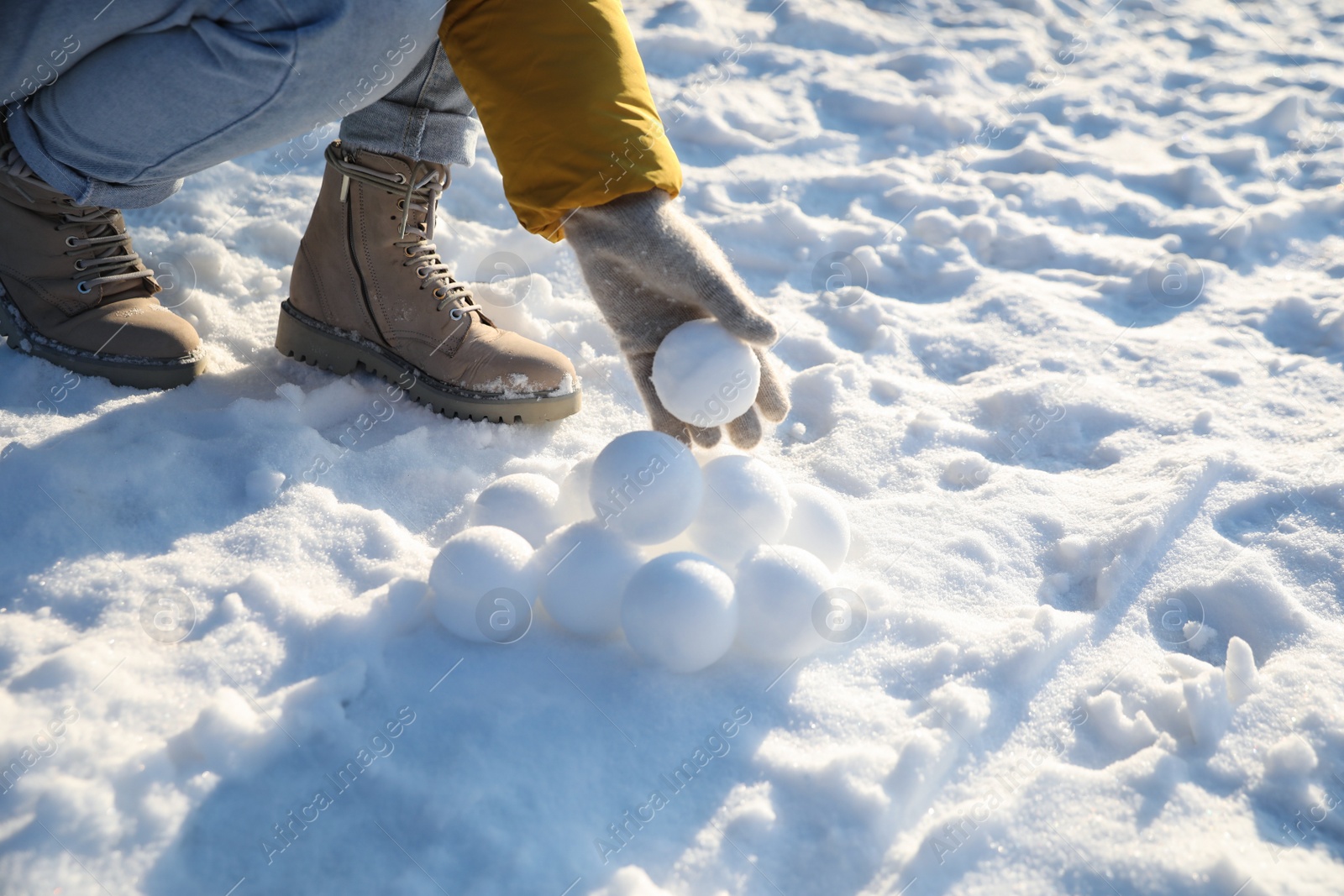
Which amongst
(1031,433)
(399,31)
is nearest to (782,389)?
(1031,433)

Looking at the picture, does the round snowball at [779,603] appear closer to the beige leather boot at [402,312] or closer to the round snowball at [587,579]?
the round snowball at [587,579]

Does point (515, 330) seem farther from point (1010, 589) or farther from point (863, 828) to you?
point (863, 828)

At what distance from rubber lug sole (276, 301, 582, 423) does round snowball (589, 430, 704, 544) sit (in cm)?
55

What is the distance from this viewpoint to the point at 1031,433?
7.16 feet

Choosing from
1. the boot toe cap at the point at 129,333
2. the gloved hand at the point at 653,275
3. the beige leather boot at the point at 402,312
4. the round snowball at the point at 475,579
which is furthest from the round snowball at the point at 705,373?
the boot toe cap at the point at 129,333

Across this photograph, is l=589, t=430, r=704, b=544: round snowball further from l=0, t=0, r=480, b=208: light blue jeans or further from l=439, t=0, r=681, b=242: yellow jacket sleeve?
l=0, t=0, r=480, b=208: light blue jeans

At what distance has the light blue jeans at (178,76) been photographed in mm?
1609

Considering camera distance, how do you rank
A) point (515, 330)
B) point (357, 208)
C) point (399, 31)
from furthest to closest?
point (515, 330)
point (357, 208)
point (399, 31)

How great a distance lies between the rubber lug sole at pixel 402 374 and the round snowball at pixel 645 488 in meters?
0.55

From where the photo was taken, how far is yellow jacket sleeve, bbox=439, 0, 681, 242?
1479 mm

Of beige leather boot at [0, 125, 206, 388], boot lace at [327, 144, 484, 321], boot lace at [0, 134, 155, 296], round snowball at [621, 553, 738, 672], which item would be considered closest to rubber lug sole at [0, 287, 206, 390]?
beige leather boot at [0, 125, 206, 388]

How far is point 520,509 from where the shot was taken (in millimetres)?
1658

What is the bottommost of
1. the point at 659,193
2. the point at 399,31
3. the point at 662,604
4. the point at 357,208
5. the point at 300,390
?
the point at 300,390

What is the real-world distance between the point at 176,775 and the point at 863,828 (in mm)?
977
